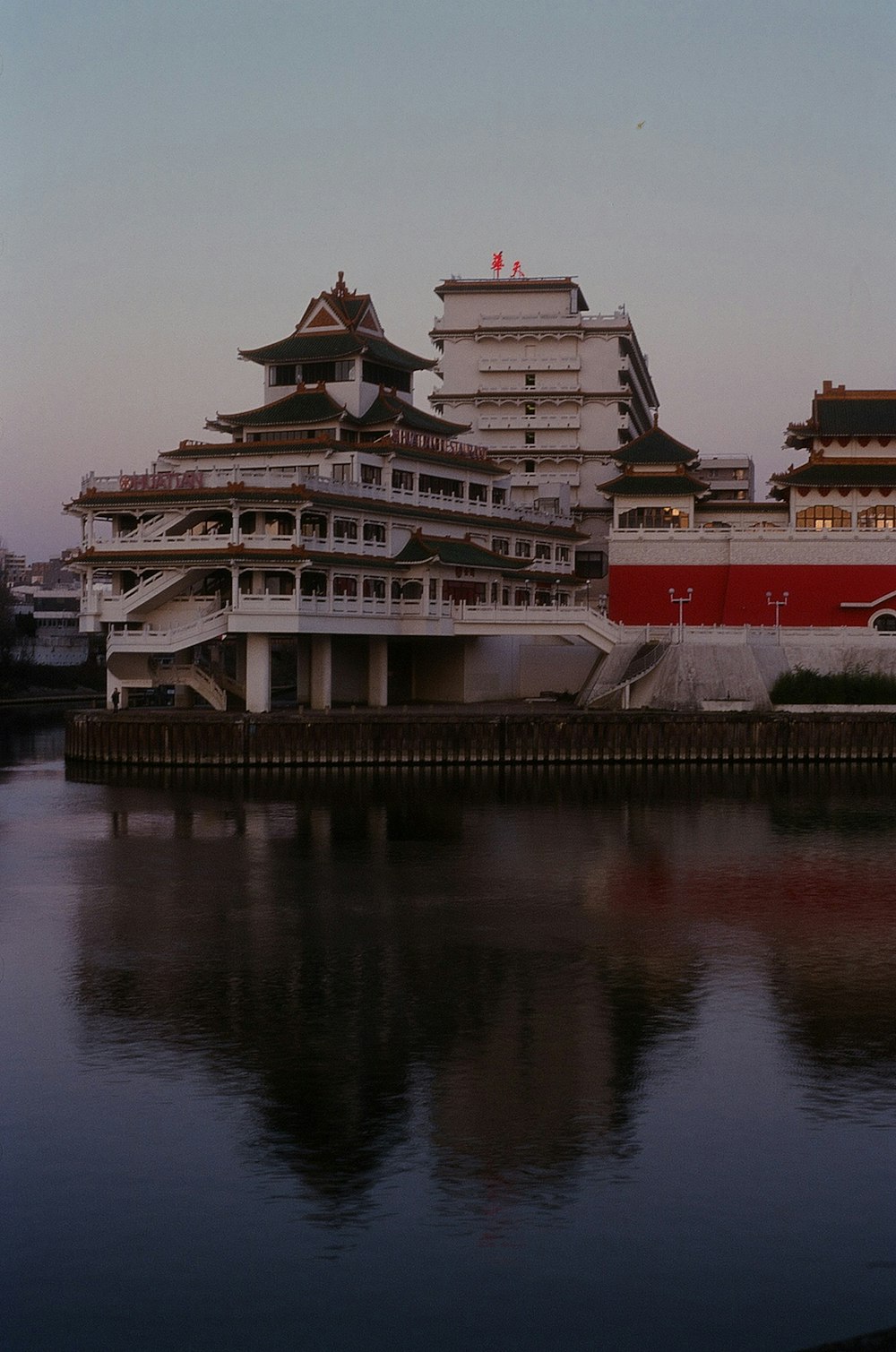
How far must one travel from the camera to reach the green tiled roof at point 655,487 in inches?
3332

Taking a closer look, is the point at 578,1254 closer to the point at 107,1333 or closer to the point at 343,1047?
the point at 107,1333

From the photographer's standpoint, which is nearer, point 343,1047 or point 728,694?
point 343,1047

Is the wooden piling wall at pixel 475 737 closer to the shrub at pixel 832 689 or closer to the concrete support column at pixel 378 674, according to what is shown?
the shrub at pixel 832 689

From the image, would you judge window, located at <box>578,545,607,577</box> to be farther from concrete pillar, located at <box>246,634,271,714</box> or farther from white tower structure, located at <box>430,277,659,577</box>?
concrete pillar, located at <box>246,634,271,714</box>

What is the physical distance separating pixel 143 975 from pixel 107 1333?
15575 mm

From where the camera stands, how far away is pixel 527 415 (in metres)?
105

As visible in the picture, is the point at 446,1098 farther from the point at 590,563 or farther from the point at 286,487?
the point at 590,563

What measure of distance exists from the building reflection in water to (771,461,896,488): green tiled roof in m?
25.7

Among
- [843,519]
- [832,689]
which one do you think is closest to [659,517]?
[843,519]

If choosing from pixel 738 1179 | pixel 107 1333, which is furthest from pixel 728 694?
pixel 107 1333

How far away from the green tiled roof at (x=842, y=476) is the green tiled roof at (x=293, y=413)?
25101mm

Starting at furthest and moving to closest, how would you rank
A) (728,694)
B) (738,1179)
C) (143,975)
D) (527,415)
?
(527,415)
(728,694)
(143,975)
(738,1179)

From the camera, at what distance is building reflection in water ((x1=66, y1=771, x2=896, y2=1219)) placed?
2447 cm

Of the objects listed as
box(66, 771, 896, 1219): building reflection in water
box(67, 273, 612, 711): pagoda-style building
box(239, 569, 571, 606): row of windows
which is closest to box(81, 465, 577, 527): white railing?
box(67, 273, 612, 711): pagoda-style building
